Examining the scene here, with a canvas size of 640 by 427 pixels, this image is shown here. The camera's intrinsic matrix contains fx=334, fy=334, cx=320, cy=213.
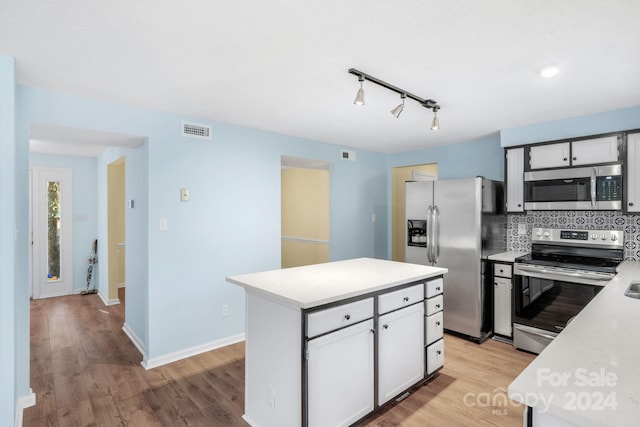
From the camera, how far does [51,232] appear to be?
5484mm

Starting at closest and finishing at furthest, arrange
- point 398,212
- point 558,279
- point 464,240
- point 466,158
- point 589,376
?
point 589,376 < point 558,279 < point 464,240 < point 466,158 < point 398,212

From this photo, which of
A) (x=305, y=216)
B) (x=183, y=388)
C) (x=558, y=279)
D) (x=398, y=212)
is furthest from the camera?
(x=305, y=216)

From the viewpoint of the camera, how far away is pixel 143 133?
3.05 m

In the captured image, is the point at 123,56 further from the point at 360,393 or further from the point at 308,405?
the point at 360,393

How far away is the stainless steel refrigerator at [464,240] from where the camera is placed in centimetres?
364

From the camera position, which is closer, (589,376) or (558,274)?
(589,376)

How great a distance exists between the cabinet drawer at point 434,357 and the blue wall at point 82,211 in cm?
566

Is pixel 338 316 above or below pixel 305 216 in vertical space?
below

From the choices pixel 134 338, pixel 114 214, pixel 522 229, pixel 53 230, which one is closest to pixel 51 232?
pixel 53 230

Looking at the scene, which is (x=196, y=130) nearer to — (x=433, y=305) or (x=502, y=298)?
(x=433, y=305)

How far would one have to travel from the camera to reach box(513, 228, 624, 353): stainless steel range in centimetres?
303

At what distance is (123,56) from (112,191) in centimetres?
367

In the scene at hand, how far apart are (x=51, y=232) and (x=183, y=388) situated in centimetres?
445

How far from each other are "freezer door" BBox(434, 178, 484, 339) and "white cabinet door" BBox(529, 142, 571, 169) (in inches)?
24.0
